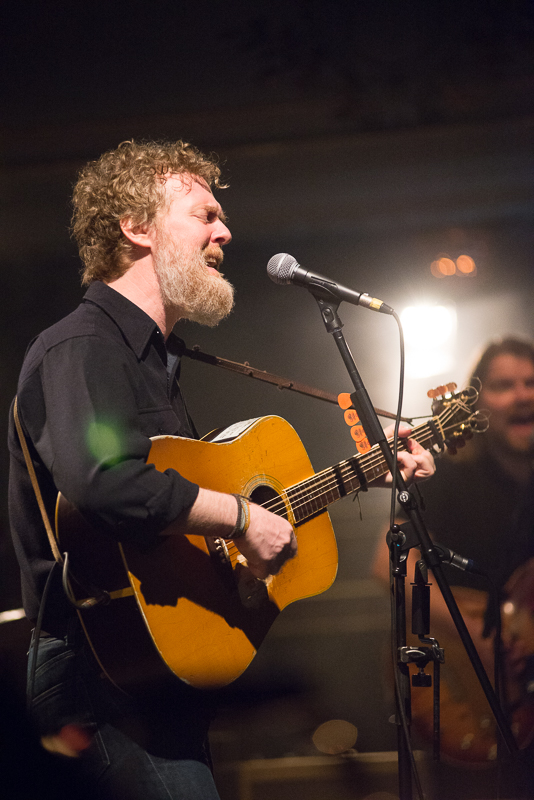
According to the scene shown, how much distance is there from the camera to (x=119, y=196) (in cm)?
193

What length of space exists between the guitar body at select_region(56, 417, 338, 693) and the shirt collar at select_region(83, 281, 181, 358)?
1.06 ft

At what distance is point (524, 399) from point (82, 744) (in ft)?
7.60

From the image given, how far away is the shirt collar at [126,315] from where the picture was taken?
1.64 m

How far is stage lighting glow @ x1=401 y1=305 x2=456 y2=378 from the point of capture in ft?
8.90

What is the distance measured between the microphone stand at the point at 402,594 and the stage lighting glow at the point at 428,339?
111 cm

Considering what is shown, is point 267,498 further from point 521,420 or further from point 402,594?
point 521,420

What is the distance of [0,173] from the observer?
8.57 feet

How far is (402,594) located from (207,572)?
0.55 meters

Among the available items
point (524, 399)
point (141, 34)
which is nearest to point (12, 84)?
point (141, 34)

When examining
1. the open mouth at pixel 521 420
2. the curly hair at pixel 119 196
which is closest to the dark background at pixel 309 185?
the open mouth at pixel 521 420

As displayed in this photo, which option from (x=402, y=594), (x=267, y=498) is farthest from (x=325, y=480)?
(x=402, y=594)

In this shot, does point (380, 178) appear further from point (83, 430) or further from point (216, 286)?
point (83, 430)

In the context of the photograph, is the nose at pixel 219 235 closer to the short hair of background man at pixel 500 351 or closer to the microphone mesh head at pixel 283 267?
the microphone mesh head at pixel 283 267

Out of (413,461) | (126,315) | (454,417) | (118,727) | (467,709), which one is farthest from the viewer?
(467,709)
